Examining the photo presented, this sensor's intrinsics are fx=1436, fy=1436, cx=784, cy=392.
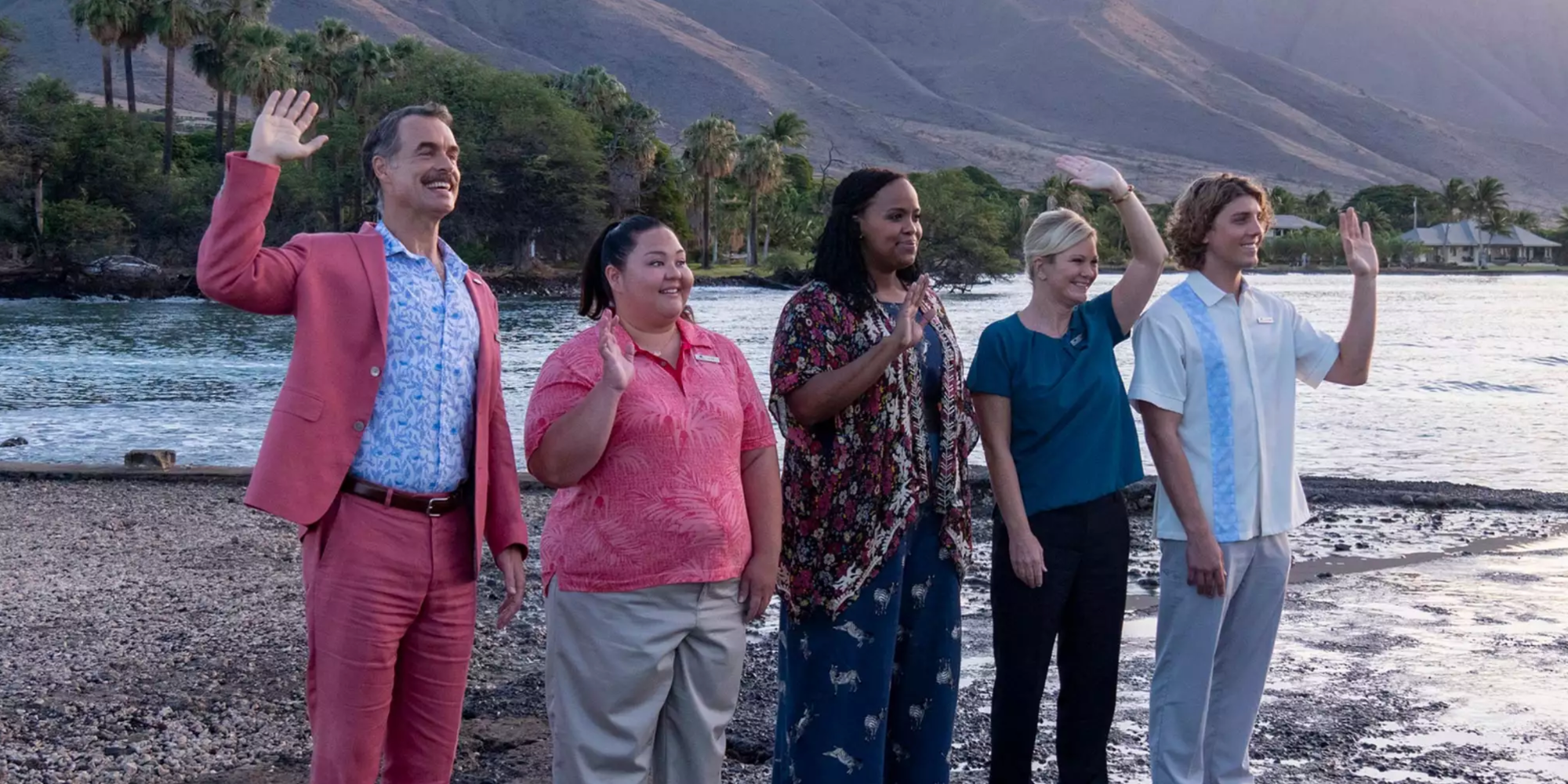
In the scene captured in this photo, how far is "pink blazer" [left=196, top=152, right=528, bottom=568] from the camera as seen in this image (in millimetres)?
3186

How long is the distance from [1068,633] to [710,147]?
7701 centimetres

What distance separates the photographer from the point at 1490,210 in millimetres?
148125

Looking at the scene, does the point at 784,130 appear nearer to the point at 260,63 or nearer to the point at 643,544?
the point at 260,63

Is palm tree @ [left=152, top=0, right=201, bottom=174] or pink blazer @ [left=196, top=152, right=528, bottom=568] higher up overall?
palm tree @ [left=152, top=0, right=201, bottom=174]

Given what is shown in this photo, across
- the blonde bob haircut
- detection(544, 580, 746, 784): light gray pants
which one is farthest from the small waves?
detection(544, 580, 746, 784): light gray pants

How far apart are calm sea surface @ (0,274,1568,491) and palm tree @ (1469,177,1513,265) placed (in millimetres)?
91301

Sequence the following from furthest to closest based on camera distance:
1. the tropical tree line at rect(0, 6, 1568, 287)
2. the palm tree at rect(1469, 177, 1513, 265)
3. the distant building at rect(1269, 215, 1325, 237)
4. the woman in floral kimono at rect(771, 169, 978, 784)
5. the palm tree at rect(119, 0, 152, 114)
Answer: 1. the palm tree at rect(1469, 177, 1513, 265)
2. the distant building at rect(1269, 215, 1325, 237)
3. the tropical tree line at rect(0, 6, 1568, 287)
4. the palm tree at rect(119, 0, 152, 114)
5. the woman in floral kimono at rect(771, 169, 978, 784)

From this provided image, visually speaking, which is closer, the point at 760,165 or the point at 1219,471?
the point at 1219,471

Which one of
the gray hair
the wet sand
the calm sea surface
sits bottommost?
the calm sea surface

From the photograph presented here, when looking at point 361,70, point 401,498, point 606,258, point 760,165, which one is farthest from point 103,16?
point 401,498

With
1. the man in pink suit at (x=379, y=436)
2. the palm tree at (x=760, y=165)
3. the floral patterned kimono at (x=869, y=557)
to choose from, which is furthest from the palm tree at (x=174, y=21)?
the floral patterned kimono at (x=869, y=557)

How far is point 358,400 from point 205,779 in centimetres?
201

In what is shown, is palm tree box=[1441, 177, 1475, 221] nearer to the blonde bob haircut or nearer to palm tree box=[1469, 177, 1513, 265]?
palm tree box=[1469, 177, 1513, 265]

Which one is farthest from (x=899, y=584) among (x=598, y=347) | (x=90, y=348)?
(x=90, y=348)
